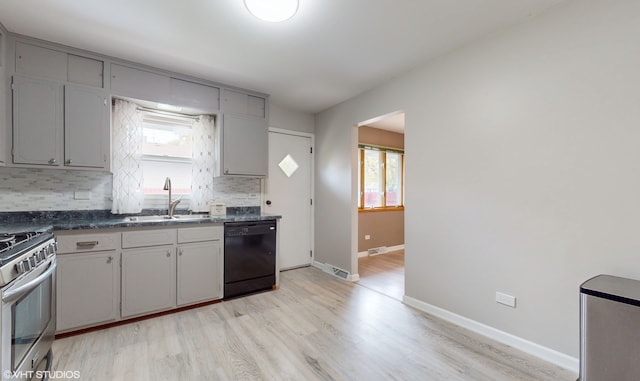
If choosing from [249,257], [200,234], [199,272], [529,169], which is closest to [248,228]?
[249,257]

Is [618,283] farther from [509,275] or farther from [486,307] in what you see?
[486,307]

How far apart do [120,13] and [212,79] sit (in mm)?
1179

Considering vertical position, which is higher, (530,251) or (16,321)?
(530,251)

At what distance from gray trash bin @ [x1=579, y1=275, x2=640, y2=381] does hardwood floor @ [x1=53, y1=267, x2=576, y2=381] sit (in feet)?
1.27

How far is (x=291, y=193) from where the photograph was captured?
4320 millimetres

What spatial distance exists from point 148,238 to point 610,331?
3.43m

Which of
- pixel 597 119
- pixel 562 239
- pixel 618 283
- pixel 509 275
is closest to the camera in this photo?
pixel 618 283

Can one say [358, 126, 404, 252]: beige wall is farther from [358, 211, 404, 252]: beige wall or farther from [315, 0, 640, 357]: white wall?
[315, 0, 640, 357]: white wall

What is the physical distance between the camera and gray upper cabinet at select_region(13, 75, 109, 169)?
2.28 metres

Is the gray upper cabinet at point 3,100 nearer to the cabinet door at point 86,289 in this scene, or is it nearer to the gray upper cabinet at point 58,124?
the gray upper cabinet at point 58,124

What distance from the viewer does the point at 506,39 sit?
2.18 m

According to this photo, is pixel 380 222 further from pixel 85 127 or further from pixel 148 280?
pixel 85 127

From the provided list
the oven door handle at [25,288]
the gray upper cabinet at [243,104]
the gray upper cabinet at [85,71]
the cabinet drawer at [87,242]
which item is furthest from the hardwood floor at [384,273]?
the gray upper cabinet at [85,71]

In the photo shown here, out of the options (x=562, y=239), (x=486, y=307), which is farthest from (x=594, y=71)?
(x=486, y=307)
